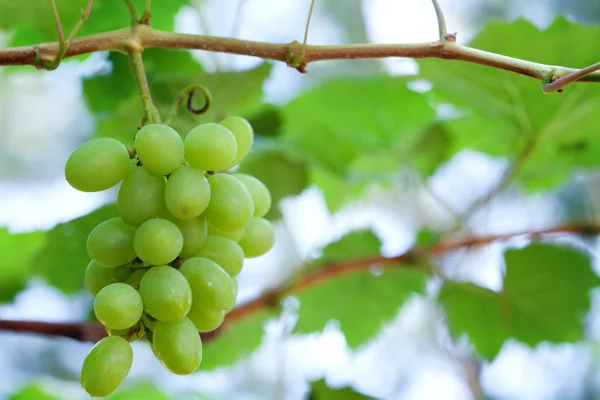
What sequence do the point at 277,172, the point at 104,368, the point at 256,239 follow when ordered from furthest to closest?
the point at 277,172
the point at 256,239
the point at 104,368

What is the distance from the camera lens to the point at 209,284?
0.30 m

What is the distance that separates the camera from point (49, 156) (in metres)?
1.99

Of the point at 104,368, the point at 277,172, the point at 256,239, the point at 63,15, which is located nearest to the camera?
the point at 104,368

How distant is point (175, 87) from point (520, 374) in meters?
1.11

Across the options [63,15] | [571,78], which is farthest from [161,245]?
[63,15]

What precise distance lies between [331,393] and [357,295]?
186mm

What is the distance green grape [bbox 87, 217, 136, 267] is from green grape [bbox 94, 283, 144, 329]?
1.1 inches

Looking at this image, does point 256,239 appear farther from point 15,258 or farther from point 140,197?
point 15,258

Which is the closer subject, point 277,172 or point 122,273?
point 122,273

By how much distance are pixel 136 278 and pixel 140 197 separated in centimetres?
5

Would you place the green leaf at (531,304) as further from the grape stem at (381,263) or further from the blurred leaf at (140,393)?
the blurred leaf at (140,393)

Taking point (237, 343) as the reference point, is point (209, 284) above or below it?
above

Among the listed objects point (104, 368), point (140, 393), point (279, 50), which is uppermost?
point (279, 50)

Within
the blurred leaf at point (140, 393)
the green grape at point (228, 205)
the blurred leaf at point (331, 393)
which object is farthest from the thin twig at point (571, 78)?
the blurred leaf at point (140, 393)
